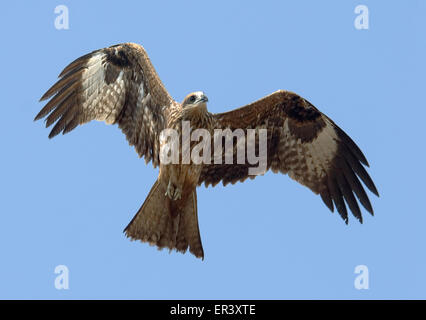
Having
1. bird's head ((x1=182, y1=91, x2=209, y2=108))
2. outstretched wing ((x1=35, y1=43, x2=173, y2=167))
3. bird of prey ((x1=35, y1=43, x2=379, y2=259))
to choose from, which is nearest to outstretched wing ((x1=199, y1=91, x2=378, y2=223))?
bird of prey ((x1=35, y1=43, x2=379, y2=259))

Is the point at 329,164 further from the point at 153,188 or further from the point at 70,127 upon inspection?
the point at 70,127

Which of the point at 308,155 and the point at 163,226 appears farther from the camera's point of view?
the point at 308,155

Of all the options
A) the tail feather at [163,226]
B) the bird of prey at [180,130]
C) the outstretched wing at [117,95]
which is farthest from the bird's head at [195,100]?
the tail feather at [163,226]

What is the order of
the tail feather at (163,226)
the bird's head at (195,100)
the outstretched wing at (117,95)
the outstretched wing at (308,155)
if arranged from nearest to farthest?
the bird's head at (195,100) < the tail feather at (163,226) < the outstretched wing at (117,95) < the outstretched wing at (308,155)

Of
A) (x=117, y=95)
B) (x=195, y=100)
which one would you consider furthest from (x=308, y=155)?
(x=117, y=95)

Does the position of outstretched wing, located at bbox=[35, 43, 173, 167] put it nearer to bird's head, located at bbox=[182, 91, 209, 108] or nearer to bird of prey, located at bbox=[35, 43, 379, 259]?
bird of prey, located at bbox=[35, 43, 379, 259]

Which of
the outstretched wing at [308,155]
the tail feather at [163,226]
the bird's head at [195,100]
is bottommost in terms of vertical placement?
the tail feather at [163,226]

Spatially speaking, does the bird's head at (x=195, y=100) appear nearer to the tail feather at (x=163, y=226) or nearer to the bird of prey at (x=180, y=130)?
the bird of prey at (x=180, y=130)

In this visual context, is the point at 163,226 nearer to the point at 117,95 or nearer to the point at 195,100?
the point at 195,100
